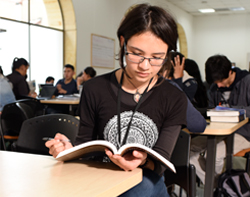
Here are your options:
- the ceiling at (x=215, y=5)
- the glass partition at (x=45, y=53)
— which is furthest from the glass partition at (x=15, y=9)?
the ceiling at (x=215, y=5)

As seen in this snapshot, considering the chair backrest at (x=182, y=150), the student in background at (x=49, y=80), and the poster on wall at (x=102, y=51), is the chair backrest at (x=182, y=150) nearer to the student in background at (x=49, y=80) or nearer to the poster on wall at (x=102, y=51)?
the student in background at (x=49, y=80)

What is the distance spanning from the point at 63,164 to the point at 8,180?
209 mm

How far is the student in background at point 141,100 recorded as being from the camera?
3.72 feet

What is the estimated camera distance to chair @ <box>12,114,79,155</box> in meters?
1.63

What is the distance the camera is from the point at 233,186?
7.94 ft

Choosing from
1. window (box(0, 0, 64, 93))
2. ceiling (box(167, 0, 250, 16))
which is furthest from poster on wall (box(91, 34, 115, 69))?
ceiling (box(167, 0, 250, 16))

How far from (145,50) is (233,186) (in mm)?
1711

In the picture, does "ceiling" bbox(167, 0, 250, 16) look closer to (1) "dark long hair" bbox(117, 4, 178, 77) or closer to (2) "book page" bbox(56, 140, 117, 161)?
(1) "dark long hair" bbox(117, 4, 178, 77)

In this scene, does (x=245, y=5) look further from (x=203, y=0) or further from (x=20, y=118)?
(x=20, y=118)

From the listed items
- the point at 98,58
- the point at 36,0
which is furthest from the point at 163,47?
the point at 98,58

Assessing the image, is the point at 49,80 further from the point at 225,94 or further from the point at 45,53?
the point at 225,94

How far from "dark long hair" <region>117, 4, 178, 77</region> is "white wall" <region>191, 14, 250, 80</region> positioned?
1161 centimetres

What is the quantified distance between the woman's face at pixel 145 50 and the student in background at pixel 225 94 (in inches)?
65.1

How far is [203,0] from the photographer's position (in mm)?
10570
